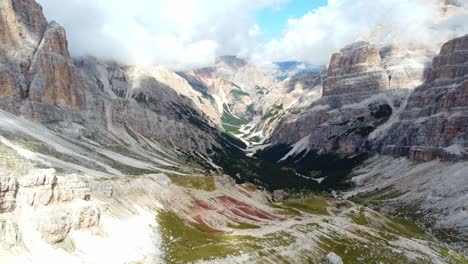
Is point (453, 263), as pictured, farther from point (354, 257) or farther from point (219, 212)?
point (219, 212)

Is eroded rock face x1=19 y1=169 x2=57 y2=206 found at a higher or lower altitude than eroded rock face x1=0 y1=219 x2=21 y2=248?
higher

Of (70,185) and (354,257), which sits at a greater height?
(70,185)

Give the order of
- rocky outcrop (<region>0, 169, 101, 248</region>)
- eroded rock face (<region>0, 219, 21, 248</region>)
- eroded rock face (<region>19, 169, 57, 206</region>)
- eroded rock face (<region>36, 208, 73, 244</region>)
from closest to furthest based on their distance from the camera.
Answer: eroded rock face (<region>0, 219, 21, 248</region>)
rocky outcrop (<region>0, 169, 101, 248</region>)
eroded rock face (<region>36, 208, 73, 244</region>)
eroded rock face (<region>19, 169, 57, 206</region>)

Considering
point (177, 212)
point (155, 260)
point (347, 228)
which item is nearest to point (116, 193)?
point (177, 212)

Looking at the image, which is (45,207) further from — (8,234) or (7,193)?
(8,234)

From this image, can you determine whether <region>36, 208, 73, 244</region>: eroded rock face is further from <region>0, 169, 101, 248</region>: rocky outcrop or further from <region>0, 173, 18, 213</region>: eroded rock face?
<region>0, 173, 18, 213</region>: eroded rock face

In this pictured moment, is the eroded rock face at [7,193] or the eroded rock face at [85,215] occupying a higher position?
the eroded rock face at [7,193]

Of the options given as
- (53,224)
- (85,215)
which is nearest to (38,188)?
(53,224)

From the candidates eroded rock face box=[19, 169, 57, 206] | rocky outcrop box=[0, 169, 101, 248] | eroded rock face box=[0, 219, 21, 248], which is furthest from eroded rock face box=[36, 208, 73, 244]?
eroded rock face box=[0, 219, 21, 248]

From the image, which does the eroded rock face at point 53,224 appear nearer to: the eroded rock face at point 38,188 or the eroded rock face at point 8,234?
the eroded rock face at point 38,188

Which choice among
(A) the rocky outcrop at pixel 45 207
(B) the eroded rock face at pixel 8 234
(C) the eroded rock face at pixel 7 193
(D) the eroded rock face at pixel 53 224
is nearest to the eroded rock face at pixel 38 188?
(A) the rocky outcrop at pixel 45 207

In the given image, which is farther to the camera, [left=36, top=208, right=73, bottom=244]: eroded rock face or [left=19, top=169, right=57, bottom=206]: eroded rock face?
[left=19, top=169, right=57, bottom=206]: eroded rock face
